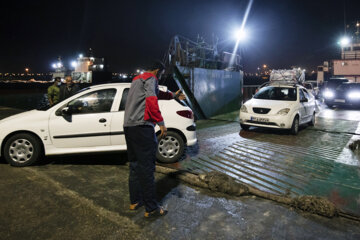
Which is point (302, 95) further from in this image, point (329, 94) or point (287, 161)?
point (329, 94)

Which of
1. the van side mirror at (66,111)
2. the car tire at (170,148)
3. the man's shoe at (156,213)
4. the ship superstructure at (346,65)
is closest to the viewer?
the man's shoe at (156,213)

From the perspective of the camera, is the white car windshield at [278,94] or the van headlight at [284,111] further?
the white car windshield at [278,94]

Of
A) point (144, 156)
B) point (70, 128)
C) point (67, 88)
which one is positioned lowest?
point (144, 156)

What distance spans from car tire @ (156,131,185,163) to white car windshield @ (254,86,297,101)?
4940mm

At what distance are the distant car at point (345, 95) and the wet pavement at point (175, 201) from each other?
36.4 feet

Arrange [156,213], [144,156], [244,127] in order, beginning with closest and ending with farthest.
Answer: [144,156], [156,213], [244,127]

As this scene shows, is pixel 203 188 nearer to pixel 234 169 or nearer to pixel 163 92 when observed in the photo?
pixel 234 169

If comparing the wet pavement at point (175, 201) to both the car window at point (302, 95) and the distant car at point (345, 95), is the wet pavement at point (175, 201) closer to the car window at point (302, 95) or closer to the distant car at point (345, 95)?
the car window at point (302, 95)

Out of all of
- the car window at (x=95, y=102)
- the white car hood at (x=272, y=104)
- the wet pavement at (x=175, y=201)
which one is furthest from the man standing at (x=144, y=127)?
the white car hood at (x=272, y=104)

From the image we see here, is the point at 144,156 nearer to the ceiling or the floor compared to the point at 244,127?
nearer to the ceiling

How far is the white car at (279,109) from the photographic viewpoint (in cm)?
826

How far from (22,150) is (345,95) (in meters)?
16.6

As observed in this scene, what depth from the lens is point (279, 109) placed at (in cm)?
→ 834

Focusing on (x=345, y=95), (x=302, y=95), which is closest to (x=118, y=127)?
(x=302, y=95)
